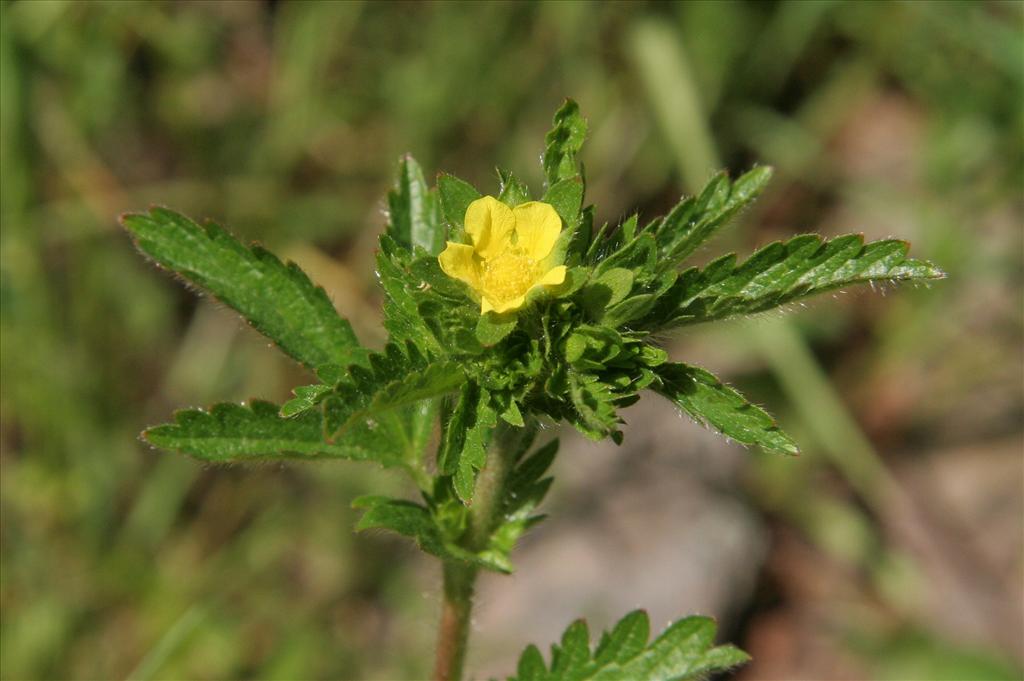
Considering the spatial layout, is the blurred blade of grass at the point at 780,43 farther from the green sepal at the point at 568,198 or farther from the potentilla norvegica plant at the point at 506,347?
the green sepal at the point at 568,198

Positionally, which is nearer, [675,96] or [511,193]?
[511,193]

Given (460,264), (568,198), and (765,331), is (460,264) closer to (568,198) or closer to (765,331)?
(568,198)

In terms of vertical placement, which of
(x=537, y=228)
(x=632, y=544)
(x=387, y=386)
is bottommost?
(x=387, y=386)

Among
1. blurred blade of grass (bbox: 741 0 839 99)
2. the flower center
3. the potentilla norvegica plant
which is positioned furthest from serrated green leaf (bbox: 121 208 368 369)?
blurred blade of grass (bbox: 741 0 839 99)

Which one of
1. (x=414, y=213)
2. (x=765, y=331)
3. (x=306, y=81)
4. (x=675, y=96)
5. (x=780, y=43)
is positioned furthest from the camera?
(x=780, y=43)

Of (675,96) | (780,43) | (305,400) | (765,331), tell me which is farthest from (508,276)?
(780,43)

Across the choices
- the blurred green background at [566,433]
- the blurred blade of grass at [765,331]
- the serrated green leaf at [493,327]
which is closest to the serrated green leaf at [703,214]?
the serrated green leaf at [493,327]

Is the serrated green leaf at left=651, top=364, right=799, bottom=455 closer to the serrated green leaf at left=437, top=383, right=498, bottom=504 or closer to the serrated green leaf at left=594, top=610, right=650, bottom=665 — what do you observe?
the serrated green leaf at left=437, top=383, right=498, bottom=504

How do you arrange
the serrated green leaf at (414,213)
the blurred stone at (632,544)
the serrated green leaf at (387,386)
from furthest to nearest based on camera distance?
the blurred stone at (632,544), the serrated green leaf at (414,213), the serrated green leaf at (387,386)
